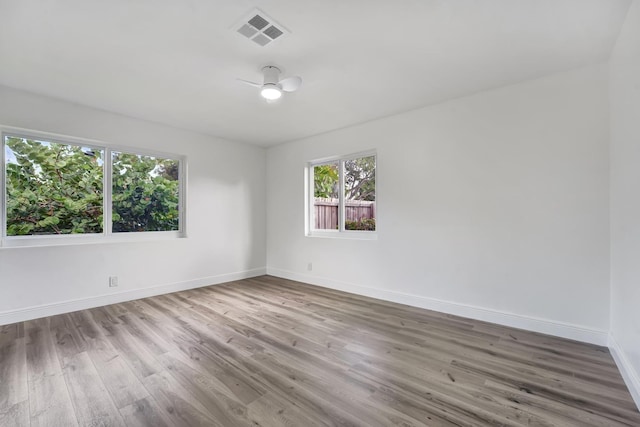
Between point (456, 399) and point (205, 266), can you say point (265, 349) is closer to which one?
point (456, 399)

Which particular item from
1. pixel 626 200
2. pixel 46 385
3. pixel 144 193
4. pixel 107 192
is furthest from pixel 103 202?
pixel 626 200

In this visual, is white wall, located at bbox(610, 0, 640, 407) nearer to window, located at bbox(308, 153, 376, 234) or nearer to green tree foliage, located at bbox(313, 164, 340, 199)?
window, located at bbox(308, 153, 376, 234)

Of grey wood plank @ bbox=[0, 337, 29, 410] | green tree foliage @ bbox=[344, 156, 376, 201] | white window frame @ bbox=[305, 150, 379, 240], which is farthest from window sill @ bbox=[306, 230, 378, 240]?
grey wood plank @ bbox=[0, 337, 29, 410]

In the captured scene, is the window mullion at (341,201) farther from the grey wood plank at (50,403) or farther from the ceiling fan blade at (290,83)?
the grey wood plank at (50,403)

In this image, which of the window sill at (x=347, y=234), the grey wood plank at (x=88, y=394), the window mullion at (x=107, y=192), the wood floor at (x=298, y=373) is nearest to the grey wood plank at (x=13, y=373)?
the wood floor at (x=298, y=373)

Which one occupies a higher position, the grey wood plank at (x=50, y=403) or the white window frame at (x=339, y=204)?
the white window frame at (x=339, y=204)

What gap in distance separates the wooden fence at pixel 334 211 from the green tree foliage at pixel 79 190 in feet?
7.57

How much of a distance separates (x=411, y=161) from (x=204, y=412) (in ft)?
10.9

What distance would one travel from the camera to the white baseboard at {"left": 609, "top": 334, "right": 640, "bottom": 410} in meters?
1.79

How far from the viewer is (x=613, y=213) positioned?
241cm

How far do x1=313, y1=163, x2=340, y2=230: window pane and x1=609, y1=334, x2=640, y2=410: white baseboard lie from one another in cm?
333

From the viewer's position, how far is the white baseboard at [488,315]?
8.56 feet

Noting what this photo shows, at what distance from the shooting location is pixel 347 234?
4.60m

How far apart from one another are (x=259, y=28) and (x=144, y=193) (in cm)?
315
